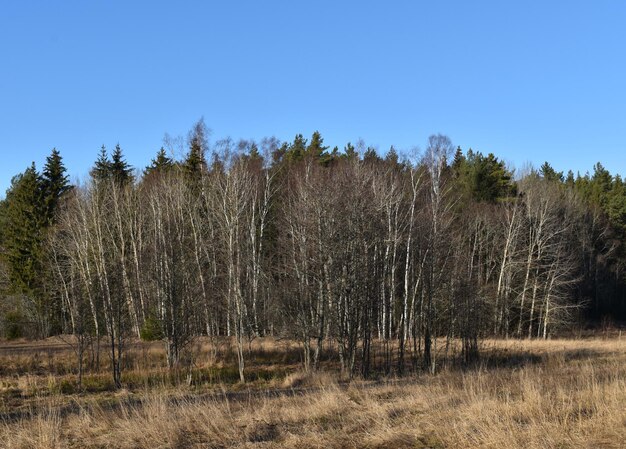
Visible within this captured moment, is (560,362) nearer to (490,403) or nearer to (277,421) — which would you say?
(490,403)

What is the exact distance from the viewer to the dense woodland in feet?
59.6

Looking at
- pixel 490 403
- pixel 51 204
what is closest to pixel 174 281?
pixel 490 403

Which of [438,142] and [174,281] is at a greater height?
[438,142]

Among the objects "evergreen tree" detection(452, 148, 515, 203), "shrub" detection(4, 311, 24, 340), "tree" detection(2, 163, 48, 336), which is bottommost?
"shrub" detection(4, 311, 24, 340)

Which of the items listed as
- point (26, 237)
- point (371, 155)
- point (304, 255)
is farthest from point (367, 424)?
point (26, 237)

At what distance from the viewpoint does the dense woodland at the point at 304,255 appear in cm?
1817

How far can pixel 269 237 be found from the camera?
36.2m

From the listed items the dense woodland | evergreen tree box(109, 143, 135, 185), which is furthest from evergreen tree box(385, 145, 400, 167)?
evergreen tree box(109, 143, 135, 185)

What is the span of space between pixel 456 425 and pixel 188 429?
3.21 metres

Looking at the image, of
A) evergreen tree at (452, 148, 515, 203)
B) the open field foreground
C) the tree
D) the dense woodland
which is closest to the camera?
the open field foreground

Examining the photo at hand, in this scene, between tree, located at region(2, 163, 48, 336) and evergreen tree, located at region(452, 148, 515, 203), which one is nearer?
tree, located at region(2, 163, 48, 336)

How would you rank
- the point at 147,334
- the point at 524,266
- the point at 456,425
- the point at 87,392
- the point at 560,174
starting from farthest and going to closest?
the point at 560,174 < the point at 524,266 < the point at 147,334 < the point at 87,392 < the point at 456,425

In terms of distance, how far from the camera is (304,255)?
18.2 m

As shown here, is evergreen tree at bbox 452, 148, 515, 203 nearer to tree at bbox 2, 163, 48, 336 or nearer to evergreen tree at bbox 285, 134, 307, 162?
evergreen tree at bbox 285, 134, 307, 162
